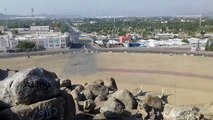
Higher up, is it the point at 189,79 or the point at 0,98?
the point at 0,98

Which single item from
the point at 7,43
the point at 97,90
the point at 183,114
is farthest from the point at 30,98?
the point at 7,43

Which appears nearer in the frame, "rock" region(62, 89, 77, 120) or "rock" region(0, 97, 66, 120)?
"rock" region(0, 97, 66, 120)

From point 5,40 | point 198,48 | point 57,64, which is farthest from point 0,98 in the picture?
point 5,40

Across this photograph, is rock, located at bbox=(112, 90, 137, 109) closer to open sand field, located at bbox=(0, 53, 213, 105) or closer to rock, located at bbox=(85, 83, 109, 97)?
rock, located at bbox=(85, 83, 109, 97)

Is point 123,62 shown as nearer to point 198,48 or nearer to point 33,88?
point 198,48

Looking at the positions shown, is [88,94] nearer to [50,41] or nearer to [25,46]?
[25,46]

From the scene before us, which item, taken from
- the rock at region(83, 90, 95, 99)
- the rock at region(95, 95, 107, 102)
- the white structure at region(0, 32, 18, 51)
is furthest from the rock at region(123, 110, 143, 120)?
the white structure at region(0, 32, 18, 51)
